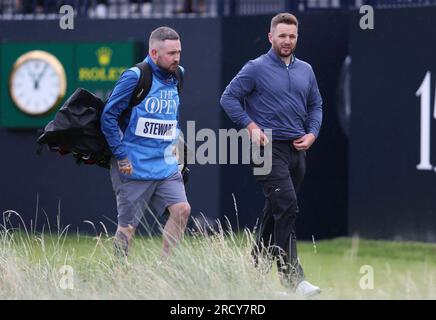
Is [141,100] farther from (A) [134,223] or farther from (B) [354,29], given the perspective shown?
(B) [354,29]

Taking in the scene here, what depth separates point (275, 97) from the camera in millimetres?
9234

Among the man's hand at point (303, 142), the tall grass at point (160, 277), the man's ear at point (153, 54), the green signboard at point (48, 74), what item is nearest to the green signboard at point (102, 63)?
the green signboard at point (48, 74)

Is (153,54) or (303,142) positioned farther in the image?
(303,142)

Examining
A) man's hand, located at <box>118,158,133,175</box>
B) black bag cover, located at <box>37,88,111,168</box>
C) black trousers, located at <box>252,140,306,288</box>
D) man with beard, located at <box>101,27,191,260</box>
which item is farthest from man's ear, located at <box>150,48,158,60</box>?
black trousers, located at <box>252,140,306,288</box>

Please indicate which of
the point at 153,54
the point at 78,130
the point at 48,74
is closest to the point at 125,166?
the point at 78,130

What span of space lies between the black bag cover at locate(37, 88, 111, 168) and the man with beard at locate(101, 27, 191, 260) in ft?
0.38

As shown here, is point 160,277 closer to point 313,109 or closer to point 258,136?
point 258,136

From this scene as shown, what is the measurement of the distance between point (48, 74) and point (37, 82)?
0.20 m

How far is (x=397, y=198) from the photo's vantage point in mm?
13297

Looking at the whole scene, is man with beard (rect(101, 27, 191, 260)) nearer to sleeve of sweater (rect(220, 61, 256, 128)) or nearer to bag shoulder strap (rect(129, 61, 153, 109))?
bag shoulder strap (rect(129, 61, 153, 109))

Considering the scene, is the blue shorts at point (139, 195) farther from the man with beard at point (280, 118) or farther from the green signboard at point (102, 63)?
the green signboard at point (102, 63)

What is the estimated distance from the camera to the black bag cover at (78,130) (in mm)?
8922

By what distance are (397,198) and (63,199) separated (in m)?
3.92
